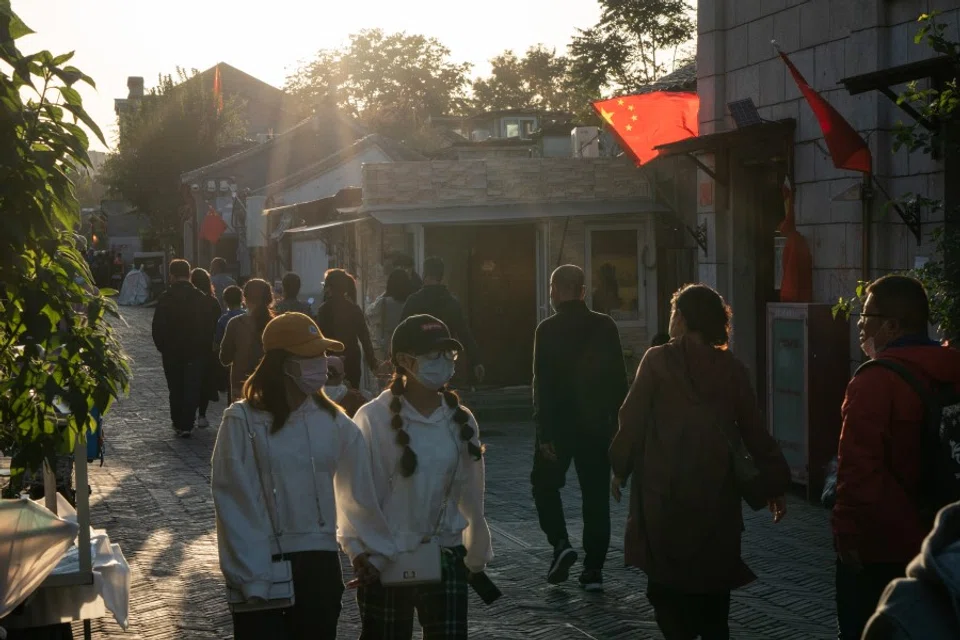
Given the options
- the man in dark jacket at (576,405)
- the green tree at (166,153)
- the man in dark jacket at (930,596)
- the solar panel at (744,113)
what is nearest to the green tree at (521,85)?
the green tree at (166,153)

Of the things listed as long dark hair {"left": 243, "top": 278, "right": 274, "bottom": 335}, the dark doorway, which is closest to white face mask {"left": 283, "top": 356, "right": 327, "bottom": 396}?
long dark hair {"left": 243, "top": 278, "right": 274, "bottom": 335}

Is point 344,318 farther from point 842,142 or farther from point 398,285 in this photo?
point 842,142

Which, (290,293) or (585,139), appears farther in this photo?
(585,139)

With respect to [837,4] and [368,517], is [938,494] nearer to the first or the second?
[368,517]

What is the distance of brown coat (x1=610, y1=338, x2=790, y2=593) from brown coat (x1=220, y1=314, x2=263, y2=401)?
6.17 metres

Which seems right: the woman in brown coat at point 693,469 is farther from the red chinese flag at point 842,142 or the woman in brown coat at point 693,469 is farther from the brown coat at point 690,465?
the red chinese flag at point 842,142

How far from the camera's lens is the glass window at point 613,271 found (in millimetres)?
19016

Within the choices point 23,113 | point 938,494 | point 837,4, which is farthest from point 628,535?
point 837,4

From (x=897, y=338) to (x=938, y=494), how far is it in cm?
60

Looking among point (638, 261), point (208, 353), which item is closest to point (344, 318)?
point (208, 353)

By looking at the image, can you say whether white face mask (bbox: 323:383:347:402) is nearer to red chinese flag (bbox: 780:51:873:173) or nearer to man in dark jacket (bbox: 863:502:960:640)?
red chinese flag (bbox: 780:51:873:173)

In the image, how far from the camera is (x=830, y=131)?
11492mm

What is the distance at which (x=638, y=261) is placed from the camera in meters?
18.9

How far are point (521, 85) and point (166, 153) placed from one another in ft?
101
